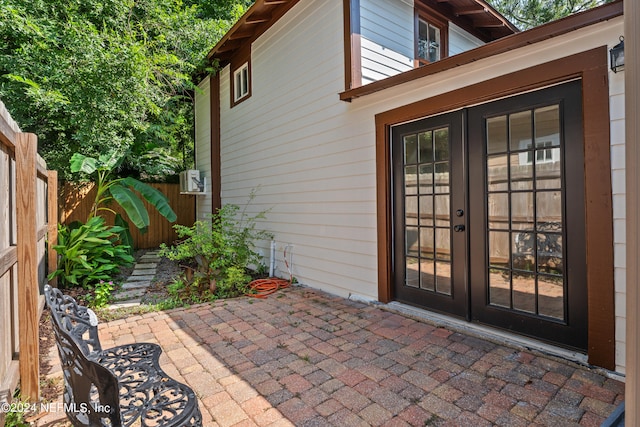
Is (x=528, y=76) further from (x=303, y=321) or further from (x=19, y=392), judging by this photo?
(x=19, y=392)

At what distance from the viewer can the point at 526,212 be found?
118 inches

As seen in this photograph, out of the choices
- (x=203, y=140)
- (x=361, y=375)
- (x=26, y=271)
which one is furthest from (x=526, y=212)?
(x=203, y=140)

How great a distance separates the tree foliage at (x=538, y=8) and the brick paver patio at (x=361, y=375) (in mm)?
12011

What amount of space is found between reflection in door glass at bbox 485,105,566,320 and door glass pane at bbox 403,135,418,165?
2.73 ft

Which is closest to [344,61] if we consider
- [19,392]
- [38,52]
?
[19,392]

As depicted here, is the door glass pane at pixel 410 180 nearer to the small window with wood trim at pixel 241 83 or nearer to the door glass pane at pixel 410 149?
the door glass pane at pixel 410 149

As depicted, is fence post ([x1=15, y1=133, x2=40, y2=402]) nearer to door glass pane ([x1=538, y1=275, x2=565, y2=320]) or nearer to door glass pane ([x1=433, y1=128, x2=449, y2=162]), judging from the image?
door glass pane ([x1=433, y1=128, x2=449, y2=162])

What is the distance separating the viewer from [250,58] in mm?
7055

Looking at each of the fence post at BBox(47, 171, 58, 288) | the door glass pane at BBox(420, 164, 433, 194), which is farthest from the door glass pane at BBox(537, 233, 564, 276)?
the fence post at BBox(47, 171, 58, 288)

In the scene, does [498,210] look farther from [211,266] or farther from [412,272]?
[211,266]

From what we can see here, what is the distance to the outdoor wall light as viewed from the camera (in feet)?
7.61

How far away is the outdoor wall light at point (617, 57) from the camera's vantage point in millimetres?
2318

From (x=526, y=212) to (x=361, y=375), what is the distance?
206cm

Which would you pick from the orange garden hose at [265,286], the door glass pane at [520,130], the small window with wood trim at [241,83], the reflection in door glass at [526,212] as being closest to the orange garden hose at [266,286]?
the orange garden hose at [265,286]
